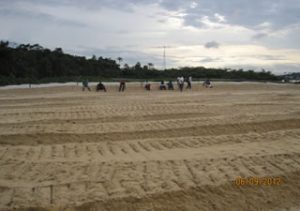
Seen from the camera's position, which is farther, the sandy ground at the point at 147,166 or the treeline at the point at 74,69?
the treeline at the point at 74,69

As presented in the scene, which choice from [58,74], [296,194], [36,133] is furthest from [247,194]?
[58,74]

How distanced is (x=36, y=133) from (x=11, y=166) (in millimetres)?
3810
